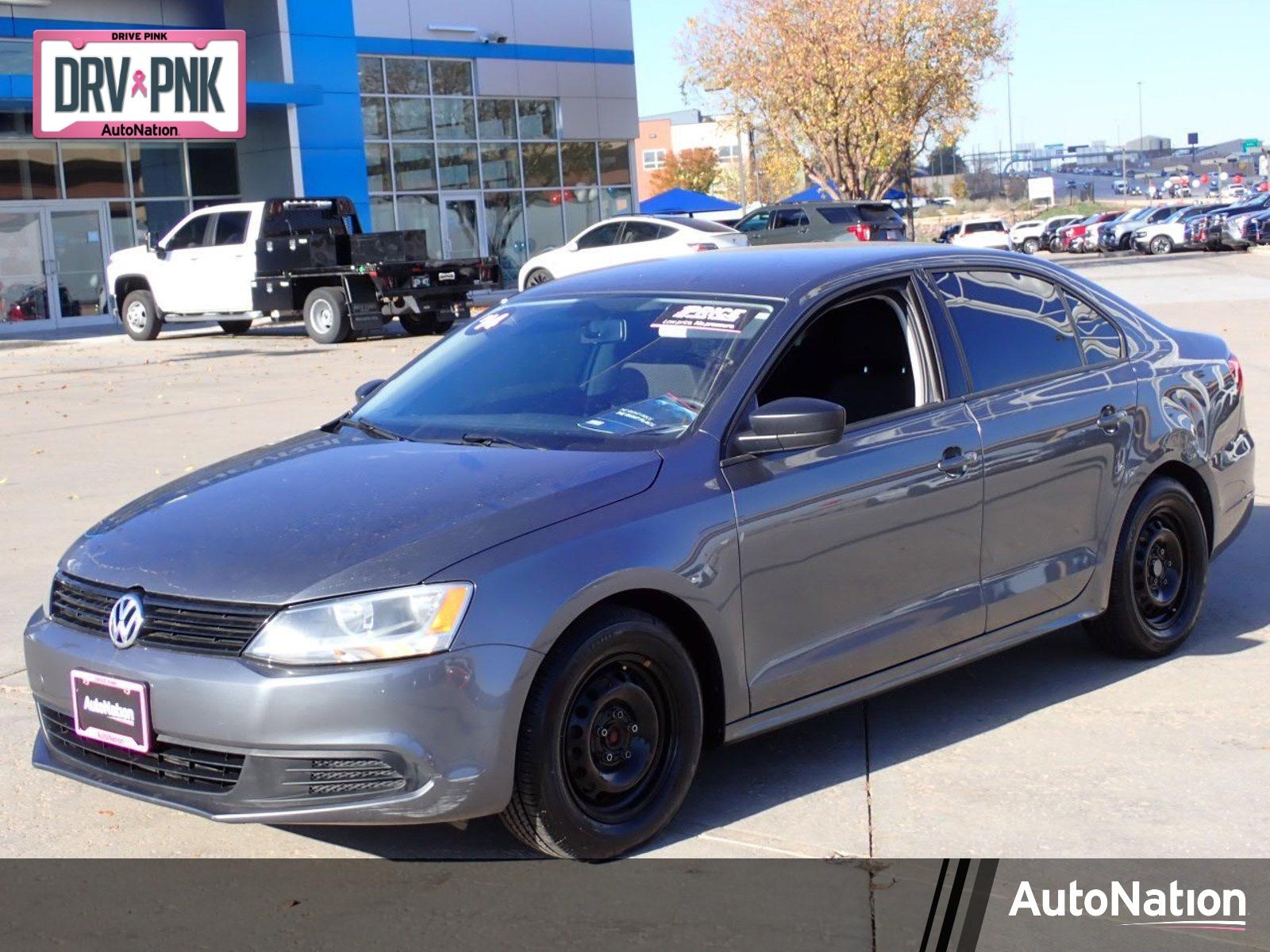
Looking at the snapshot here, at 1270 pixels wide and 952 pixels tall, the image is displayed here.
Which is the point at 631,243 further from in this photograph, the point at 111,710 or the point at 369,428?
the point at 111,710

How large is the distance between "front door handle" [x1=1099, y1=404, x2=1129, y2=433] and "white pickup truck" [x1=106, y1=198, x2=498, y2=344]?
60.5ft

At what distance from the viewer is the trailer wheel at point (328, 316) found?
2361cm

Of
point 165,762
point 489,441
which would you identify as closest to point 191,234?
point 489,441

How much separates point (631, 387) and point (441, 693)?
1.44 meters

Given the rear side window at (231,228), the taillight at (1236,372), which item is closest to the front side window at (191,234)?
the rear side window at (231,228)

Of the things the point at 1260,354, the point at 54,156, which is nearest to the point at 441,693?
the point at 1260,354

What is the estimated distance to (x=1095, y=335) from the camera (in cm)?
600

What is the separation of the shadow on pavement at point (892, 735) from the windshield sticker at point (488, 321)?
5.67 feet

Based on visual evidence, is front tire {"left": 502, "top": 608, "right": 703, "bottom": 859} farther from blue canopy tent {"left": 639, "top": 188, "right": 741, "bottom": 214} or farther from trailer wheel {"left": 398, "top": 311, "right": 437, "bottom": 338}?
blue canopy tent {"left": 639, "top": 188, "right": 741, "bottom": 214}

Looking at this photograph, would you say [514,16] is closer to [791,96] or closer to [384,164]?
[384,164]

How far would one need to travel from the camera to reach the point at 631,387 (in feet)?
16.1

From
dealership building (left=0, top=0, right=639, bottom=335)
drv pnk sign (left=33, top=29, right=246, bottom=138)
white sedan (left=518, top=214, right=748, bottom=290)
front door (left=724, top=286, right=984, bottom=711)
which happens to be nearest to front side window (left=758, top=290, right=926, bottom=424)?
front door (left=724, top=286, right=984, bottom=711)

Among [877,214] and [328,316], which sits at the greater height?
[877,214]

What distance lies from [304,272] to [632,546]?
2062cm
